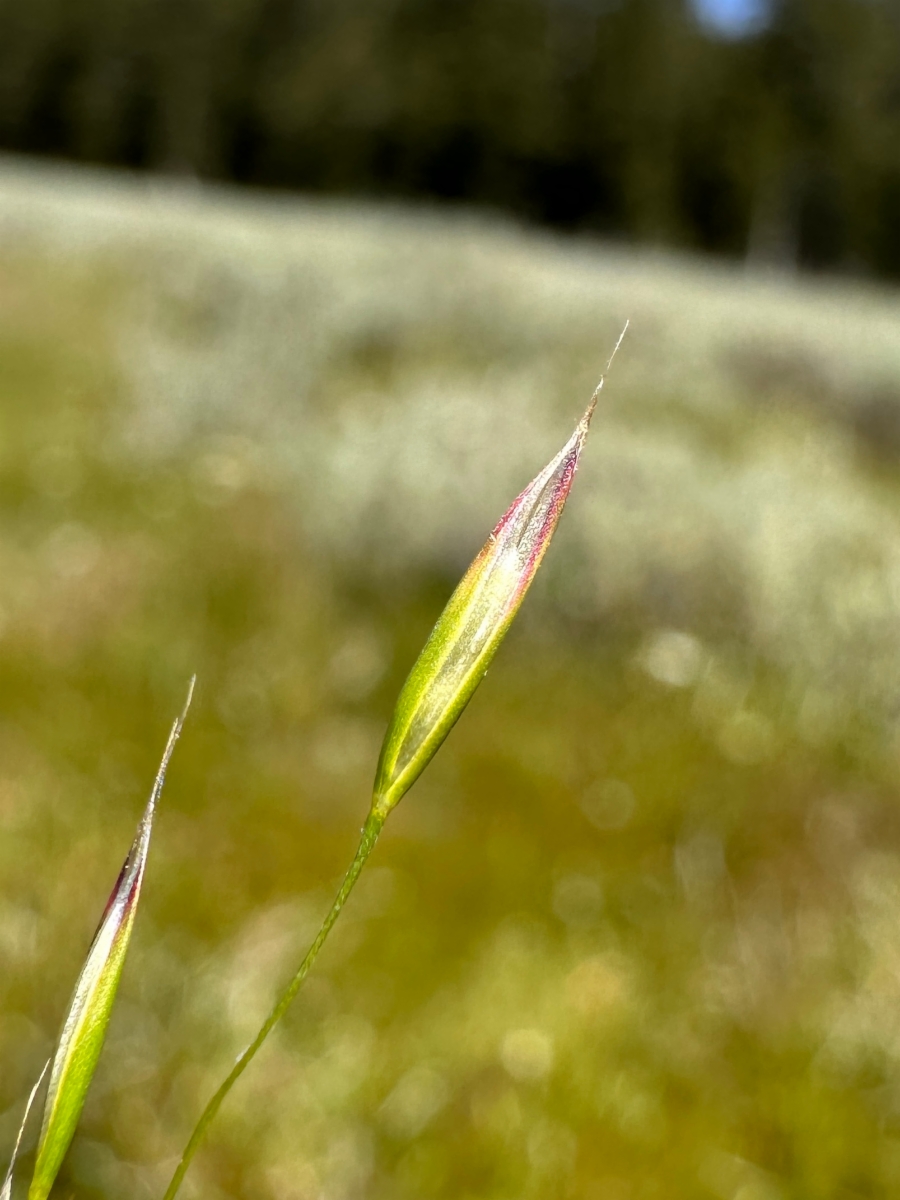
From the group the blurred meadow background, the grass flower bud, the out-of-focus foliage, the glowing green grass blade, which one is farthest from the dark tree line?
the glowing green grass blade

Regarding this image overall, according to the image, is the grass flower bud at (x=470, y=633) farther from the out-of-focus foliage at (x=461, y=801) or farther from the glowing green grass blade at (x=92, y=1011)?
the out-of-focus foliage at (x=461, y=801)

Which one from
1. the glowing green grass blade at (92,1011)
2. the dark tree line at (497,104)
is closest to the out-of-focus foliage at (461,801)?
the glowing green grass blade at (92,1011)

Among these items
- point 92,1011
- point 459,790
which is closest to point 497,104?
point 459,790

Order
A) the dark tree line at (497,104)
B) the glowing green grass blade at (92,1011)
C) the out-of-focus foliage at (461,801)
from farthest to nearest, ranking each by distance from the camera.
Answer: the dark tree line at (497,104), the out-of-focus foliage at (461,801), the glowing green grass blade at (92,1011)

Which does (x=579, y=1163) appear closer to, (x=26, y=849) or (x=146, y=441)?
(x=26, y=849)

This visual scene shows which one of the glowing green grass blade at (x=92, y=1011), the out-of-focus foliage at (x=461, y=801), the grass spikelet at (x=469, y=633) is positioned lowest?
the out-of-focus foliage at (x=461, y=801)

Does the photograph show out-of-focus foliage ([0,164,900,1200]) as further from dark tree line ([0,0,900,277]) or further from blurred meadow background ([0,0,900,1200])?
dark tree line ([0,0,900,277])
